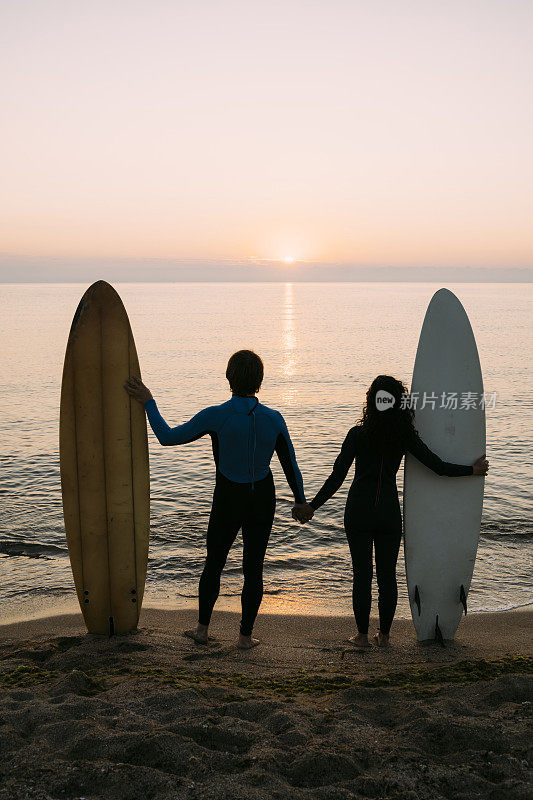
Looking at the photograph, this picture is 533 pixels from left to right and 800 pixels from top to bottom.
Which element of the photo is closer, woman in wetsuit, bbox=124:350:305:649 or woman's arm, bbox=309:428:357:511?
woman in wetsuit, bbox=124:350:305:649

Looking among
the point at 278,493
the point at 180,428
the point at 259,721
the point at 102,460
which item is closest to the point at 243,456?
the point at 180,428

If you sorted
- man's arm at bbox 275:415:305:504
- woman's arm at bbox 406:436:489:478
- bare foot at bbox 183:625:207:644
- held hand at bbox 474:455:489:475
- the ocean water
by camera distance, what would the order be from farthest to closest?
1. the ocean water
2. held hand at bbox 474:455:489:475
3. bare foot at bbox 183:625:207:644
4. woman's arm at bbox 406:436:489:478
5. man's arm at bbox 275:415:305:504

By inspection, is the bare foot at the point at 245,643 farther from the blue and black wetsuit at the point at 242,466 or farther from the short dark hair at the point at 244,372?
the short dark hair at the point at 244,372

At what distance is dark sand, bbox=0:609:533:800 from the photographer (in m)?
2.40

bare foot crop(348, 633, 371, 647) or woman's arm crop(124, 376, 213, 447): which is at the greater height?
woman's arm crop(124, 376, 213, 447)

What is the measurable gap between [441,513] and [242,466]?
1.48 m

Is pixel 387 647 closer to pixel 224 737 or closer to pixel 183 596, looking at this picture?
pixel 224 737

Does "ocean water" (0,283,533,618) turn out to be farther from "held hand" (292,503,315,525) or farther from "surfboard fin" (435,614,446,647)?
Answer: "held hand" (292,503,315,525)

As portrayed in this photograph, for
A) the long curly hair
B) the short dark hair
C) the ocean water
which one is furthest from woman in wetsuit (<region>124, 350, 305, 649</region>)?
the ocean water

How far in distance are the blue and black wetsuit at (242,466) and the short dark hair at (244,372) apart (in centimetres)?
7

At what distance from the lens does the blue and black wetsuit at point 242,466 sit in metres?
3.82

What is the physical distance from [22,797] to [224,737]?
0.80 metres

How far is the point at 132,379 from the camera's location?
425 cm

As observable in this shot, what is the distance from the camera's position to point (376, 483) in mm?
3906
